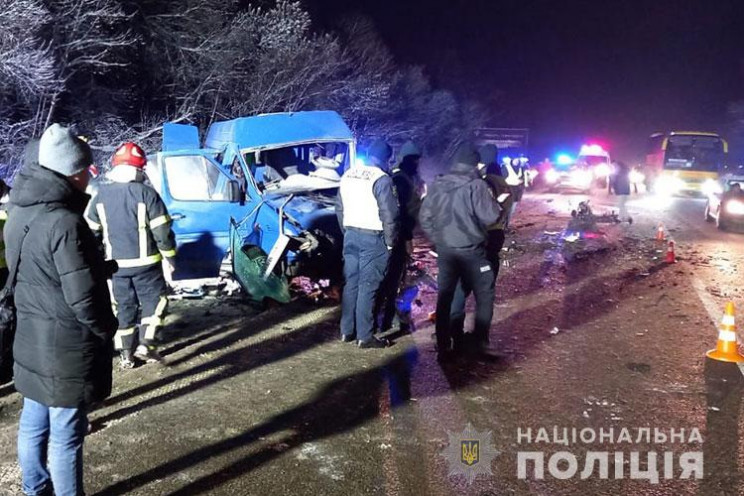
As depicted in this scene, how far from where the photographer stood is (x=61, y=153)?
2805mm

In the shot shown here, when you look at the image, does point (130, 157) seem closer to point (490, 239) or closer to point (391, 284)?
point (391, 284)

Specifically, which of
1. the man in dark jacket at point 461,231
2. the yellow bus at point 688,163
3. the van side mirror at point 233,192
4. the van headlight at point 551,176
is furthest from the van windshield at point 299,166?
the van headlight at point 551,176

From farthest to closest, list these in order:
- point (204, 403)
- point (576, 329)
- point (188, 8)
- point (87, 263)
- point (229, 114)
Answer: point (229, 114), point (188, 8), point (576, 329), point (204, 403), point (87, 263)

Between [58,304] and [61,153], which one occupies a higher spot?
[61,153]

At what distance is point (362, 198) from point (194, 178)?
3141mm

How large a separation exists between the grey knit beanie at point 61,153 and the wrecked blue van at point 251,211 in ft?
14.2

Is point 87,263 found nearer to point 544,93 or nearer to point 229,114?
point 229,114

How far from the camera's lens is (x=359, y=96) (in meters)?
25.5

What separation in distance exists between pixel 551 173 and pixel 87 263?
2740cm

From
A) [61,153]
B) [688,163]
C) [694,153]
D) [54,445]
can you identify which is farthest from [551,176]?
[54,445]

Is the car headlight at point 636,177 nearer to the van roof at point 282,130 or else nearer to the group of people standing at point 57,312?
the van roof at point 282,130

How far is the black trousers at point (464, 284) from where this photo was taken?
539 cm

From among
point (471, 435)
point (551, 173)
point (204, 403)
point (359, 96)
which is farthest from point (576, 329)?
point (551, 173)

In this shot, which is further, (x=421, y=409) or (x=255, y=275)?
(x=255, y=275)
